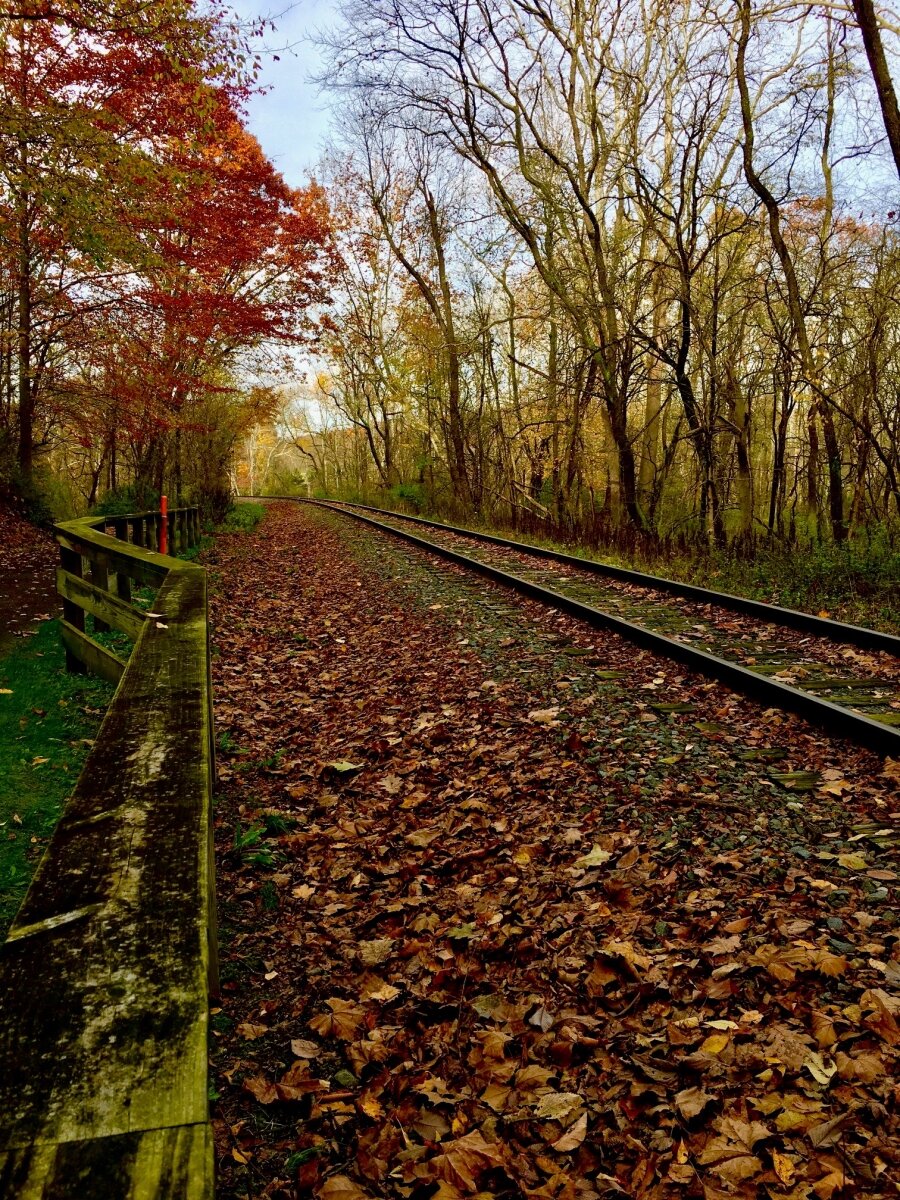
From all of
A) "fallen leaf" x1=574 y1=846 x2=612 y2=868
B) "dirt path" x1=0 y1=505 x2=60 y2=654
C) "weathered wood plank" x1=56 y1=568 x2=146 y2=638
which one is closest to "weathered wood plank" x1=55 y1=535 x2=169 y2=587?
"weathered wood plank" x1=56 y1=568 x2=146 y2=638

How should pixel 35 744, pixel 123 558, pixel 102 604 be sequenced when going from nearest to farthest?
→ pixel 35 744, pixel 102 604, pixel 123 558

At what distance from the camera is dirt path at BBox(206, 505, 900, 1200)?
6.72 feet

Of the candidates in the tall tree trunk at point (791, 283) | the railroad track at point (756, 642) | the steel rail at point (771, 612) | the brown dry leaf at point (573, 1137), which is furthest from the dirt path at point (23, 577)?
the tall tree trunk at point (791, 283)

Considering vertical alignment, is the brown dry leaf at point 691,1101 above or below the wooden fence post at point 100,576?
below

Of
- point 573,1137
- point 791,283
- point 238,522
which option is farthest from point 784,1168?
point 238,522

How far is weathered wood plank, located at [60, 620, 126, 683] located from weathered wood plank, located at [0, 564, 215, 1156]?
2407mm

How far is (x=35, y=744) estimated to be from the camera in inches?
182

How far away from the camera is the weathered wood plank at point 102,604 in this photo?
14.3 feet

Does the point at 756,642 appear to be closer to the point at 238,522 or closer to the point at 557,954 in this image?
the point at 557,954

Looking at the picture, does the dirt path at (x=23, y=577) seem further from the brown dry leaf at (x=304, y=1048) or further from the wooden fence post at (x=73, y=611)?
the brown dry leaf at (x=304, y=1048)

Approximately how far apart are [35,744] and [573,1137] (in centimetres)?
407

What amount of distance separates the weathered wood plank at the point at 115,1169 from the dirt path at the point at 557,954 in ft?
4.62

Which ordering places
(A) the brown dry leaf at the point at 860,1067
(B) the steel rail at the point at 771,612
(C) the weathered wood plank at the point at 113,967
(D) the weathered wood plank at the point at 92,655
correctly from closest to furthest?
1. (C) the weathered wood plank at the point at 113,967
2. (A) the brown dry leaf at the point at 860,1067
3. (D) the weathered wood plank at the point at 92,655
4. (B) the steel rail at the point at 771,612

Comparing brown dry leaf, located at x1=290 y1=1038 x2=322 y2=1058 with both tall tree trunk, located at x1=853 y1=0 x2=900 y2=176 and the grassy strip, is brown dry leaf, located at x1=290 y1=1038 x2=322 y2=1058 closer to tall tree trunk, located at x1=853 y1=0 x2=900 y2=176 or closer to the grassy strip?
tall tree trunk, located at x1=853 y1=0 x2=900 y2=176
